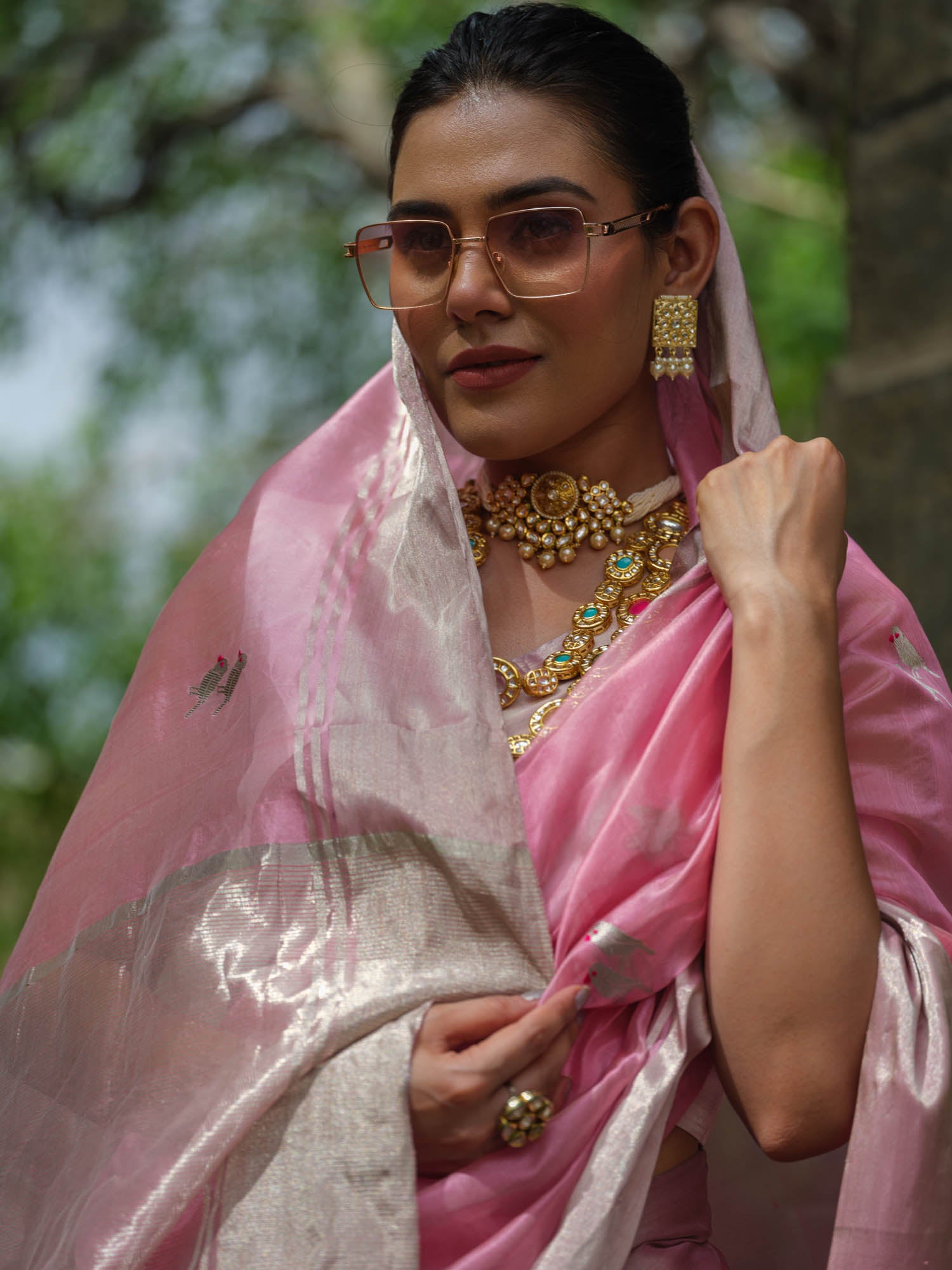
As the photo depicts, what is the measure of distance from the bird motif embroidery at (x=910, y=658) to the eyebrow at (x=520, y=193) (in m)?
0.61

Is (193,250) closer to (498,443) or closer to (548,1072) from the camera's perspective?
(498,443)

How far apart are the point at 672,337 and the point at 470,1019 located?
2.78ft

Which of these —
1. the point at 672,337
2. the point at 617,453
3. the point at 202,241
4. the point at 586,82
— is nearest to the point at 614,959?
the point at 617,453

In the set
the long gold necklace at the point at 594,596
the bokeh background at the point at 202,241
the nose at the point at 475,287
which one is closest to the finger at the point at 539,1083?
the long gold necklace at the point at 594,596

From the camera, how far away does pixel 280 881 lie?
1499 millimetres

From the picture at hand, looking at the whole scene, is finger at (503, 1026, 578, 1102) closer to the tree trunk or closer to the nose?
the nose

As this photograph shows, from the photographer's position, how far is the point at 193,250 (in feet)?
19.7

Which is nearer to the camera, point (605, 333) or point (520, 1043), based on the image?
point (520, 1043)

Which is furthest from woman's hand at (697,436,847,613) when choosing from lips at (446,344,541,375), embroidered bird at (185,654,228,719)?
embroidered bird at (185,654,228,719)

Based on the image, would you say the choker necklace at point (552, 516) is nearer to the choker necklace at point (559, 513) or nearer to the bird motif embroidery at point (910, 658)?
the choker necklace at point (559, 513)

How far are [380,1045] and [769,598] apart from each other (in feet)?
1.94

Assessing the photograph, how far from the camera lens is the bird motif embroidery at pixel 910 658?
163 cm

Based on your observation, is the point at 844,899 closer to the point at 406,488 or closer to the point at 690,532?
the point at 690,532

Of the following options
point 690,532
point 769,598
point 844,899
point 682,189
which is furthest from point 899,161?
point 844,899
